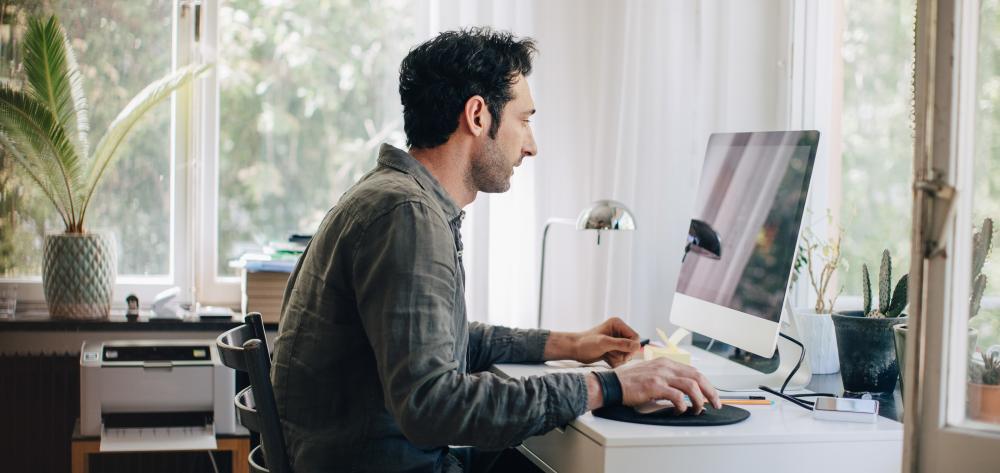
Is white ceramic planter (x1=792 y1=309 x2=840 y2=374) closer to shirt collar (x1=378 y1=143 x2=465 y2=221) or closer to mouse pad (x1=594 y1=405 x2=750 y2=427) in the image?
mouse pad (x1=594 y1=405 x2=750 y2=427)

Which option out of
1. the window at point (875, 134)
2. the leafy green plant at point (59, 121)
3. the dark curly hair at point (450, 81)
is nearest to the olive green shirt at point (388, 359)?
the dark curly hair at point (450, 81)

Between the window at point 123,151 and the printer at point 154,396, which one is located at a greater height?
the window at point 123,151

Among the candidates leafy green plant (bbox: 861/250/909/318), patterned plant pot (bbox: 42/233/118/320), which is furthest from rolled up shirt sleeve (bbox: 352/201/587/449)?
patterned plant pot (bbox: 42/233/118/320)

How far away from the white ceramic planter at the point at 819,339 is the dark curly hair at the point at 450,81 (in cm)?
82

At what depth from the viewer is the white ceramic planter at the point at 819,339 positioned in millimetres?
2171

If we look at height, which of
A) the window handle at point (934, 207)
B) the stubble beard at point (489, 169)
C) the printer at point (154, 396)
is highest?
the stubble beard at point (489, 169)

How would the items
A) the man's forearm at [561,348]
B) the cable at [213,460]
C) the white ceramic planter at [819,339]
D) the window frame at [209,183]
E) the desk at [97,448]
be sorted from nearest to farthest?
the man's forearm at [561,348] < the white ceramic planter at [819,339] < the desk at [97,448] < the cable at [213,460] < the window frame at [209,183]

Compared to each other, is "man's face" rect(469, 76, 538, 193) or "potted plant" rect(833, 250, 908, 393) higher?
"man's face" rect(469, 76, 538, 193)

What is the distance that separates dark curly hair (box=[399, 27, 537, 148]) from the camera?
1787mm

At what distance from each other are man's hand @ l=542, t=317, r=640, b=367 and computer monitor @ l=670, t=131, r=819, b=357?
0.52ft

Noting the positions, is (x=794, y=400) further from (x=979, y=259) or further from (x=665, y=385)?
(x=979, y=259)

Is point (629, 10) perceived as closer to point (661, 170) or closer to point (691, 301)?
point (661, 170)

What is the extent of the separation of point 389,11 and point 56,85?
1001 millimetres

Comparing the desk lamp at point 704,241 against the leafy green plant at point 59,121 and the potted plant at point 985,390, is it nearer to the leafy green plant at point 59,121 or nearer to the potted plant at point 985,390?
the potted plant at point 985,390
